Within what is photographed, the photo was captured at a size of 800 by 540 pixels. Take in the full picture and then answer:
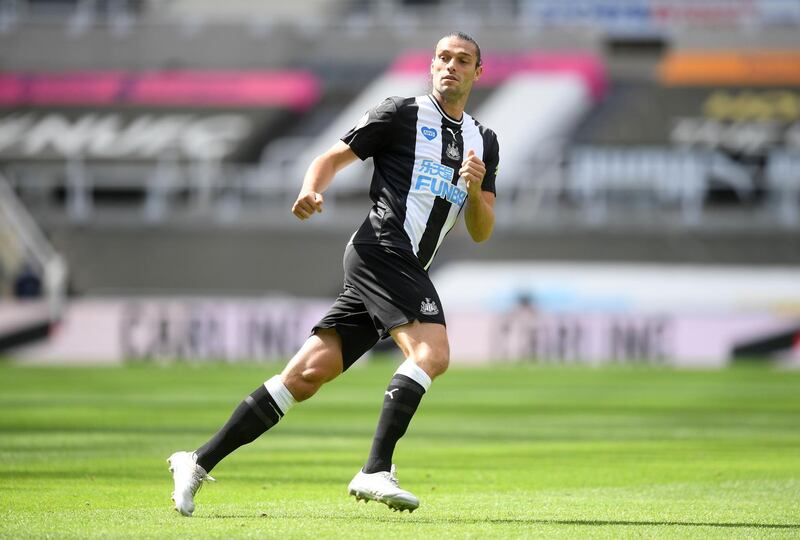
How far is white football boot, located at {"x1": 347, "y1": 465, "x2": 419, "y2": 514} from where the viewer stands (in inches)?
245

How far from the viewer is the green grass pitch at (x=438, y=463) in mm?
6367

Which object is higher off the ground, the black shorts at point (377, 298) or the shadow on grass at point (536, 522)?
the black shorts at point (377, 298)

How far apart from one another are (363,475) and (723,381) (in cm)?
1710

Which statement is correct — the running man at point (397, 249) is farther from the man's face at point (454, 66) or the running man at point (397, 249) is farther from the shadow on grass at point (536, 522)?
the shadow on grass at point (536, 522)

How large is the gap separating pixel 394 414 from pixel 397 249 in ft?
2.61

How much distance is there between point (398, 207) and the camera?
6.91 m

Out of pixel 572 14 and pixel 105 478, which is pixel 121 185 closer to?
pixel 572 14

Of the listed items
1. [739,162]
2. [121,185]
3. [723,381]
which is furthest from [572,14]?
[723,381]

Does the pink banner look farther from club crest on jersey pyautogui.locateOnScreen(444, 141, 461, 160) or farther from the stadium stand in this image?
club crest on jersey pyautogui.locateOnScreen(444, 141, 461, 160)

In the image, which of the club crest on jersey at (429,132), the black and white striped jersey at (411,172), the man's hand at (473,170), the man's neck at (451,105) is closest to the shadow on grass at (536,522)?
the black and white striped jersey at (411,172)

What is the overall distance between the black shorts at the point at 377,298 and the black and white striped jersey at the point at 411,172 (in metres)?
0.08

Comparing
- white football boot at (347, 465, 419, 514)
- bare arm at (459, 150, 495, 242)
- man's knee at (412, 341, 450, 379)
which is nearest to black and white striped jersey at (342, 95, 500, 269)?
bare arm at (459, 150, 495, 242)

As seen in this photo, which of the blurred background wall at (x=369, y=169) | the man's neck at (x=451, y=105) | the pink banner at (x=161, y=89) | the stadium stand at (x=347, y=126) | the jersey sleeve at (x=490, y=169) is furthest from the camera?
the pink banner at (x=161, y=89)

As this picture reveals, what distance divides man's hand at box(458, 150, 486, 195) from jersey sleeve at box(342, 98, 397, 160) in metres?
0.43
